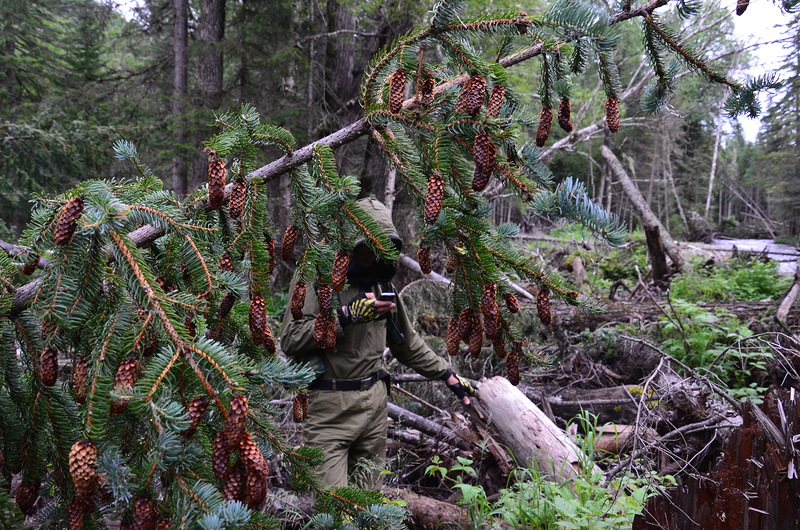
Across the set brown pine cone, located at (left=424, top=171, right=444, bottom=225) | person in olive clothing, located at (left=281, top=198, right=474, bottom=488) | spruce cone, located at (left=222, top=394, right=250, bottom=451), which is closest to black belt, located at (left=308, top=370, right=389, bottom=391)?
person in olive clothing, located at (left=281, top=198, right=474, bottom=488)

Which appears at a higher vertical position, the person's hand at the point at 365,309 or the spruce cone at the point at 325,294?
the spruce cone at the point at 325,294

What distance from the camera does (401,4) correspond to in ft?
26.2

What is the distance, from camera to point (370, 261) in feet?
11.2

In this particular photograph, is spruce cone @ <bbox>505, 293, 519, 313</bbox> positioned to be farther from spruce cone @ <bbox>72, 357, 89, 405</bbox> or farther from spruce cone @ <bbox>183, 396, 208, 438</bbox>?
spruce cone @ <bbox>72, 357, 89, 405</bbox>

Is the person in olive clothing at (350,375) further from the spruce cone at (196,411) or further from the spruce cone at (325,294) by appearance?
the spruce cone at (196,411)

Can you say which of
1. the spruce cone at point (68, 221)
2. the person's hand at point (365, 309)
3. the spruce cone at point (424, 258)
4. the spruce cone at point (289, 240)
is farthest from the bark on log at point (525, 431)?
A: the spruce cone at point (68, 221)

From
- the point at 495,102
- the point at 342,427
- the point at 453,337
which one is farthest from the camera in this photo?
the point at 342,427

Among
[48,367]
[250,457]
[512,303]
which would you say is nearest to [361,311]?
[512,303]

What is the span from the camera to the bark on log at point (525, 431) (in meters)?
3.88

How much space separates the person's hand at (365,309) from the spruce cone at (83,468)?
181cm

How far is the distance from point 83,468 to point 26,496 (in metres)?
0.70

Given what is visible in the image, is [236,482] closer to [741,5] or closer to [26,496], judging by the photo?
[26,496]

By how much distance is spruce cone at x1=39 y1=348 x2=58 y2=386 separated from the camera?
1294 mm

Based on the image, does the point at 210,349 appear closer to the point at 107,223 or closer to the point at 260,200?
the point at 107,223
